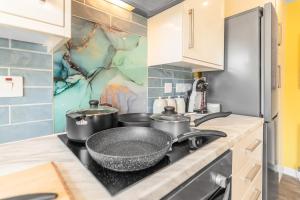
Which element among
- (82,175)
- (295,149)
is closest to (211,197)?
(82,175)

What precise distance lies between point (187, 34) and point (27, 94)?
880 millimetres

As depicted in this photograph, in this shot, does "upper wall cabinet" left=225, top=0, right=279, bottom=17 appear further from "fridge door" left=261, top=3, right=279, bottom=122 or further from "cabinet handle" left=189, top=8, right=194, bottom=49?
"cabinet handle" left=189, top=8, right=194, bottom=49

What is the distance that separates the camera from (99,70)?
962 millimetres

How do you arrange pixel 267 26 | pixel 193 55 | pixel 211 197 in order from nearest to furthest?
1. pixel 211 197
2. pixel 193 55
3. pixel 267 26

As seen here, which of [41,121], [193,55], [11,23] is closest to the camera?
[11,23]

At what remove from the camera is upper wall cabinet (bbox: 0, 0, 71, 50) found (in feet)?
1.53

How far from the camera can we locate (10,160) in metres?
0.54

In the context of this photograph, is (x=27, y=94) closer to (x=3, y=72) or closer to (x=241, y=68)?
(x=3, y=72)

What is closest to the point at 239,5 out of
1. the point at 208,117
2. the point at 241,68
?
the point at 241,68

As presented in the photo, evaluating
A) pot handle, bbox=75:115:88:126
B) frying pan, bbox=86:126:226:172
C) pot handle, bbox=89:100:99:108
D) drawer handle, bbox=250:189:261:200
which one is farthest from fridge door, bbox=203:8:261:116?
pot handle, bbox=75:115:88:126

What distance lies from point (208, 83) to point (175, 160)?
1.23 meters

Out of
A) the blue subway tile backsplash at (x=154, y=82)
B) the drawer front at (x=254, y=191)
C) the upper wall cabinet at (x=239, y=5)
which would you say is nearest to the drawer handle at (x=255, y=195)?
the drawer front at (x=254, y=191)

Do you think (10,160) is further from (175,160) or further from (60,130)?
(175,160)

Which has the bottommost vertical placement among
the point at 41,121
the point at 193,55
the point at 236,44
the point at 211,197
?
the point at 211,197
